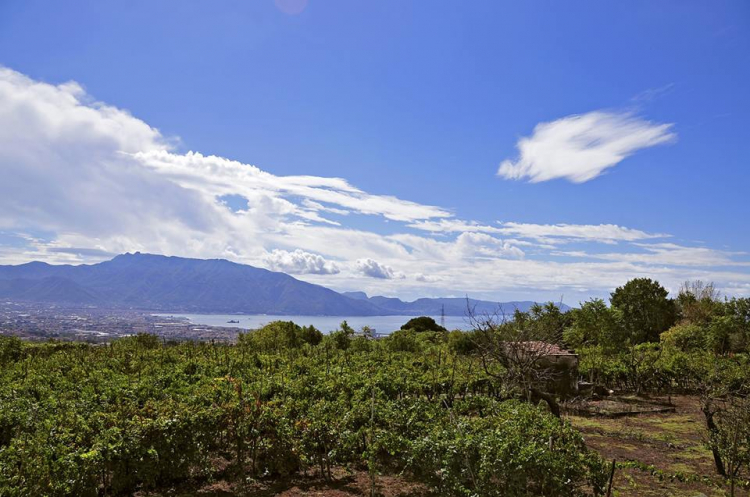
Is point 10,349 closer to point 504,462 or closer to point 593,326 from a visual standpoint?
point 504,462

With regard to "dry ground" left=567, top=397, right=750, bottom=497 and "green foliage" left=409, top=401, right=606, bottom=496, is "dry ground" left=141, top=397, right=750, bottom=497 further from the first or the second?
"green foliage" left=409, top=401, right=606, bottom=496

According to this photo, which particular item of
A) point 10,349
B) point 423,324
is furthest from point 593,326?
point 10,349

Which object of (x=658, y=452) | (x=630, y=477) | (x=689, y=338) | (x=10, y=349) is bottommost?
(x=658, y=452)

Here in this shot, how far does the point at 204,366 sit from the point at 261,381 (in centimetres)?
301

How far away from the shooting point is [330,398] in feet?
33.4

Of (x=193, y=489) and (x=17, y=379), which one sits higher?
(x=17, y=379)

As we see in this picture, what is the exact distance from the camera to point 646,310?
41.8 m

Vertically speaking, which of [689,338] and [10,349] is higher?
[689,338]

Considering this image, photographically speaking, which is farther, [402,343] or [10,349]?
[402,343]

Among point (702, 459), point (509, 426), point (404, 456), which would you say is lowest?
point (702, 459)

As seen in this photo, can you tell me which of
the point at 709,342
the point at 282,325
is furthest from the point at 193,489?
the point at 709,342

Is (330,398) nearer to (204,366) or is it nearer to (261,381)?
(261,381)

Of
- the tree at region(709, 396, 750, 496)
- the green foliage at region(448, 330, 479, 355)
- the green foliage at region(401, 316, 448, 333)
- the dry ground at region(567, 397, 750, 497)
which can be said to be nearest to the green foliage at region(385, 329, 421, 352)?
the green foliage at region(448, 330, 479, 355)

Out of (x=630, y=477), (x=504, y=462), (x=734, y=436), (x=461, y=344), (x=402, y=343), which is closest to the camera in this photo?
(x=504, y=462)
